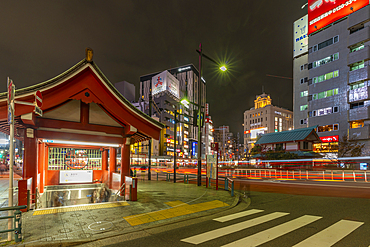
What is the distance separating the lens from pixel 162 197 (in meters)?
12.2

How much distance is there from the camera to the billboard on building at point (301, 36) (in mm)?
69062

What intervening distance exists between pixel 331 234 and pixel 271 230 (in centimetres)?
162

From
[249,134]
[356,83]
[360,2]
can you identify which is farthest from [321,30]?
[249,134]

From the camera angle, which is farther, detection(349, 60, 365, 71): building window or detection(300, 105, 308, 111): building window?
detection(300, 105, 308, 111): building window

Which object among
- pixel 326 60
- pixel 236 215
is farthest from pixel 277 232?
pixel 326 60

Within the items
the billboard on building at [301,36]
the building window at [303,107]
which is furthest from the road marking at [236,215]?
the billboard on building at [301,36]

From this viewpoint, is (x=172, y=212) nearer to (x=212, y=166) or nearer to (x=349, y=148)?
(x=212, y=166)

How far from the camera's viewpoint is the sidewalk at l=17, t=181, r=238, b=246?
6387 mm

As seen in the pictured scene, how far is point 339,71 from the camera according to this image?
4934cm

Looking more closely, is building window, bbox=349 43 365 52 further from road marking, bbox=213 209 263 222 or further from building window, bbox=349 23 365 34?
road marking, bbox=213 209 263 222

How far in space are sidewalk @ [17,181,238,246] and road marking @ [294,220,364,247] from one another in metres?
4.10

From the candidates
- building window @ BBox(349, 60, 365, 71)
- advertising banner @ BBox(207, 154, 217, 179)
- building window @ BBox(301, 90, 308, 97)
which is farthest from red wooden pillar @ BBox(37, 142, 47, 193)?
building window @ BBox(301, 90, 308, 97)

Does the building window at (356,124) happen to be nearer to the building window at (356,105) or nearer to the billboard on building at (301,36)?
the building window at (356,105)

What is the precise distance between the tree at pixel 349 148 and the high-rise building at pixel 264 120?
6752 cm
